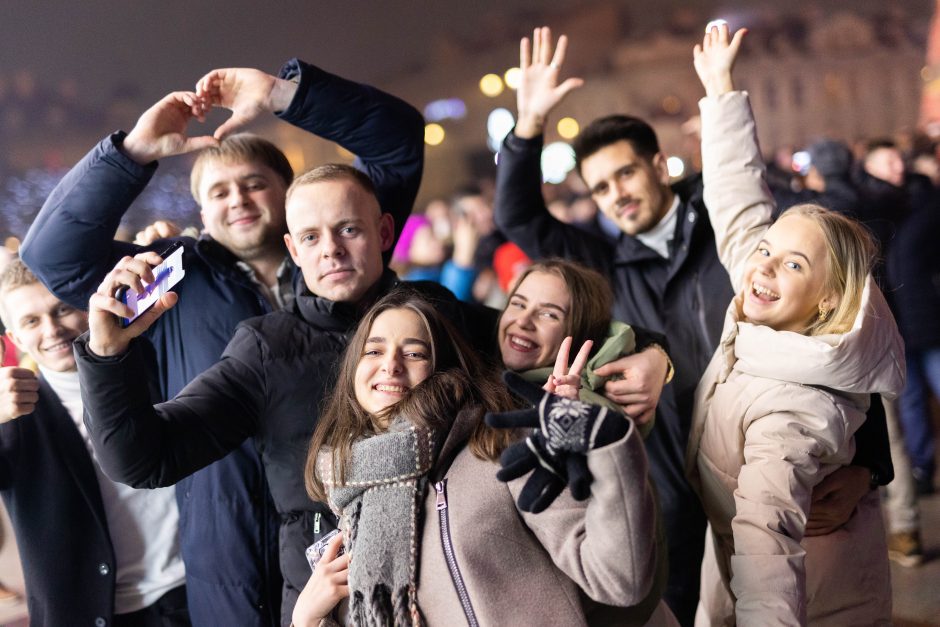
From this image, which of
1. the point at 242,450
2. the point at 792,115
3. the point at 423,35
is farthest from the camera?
the point at 792,115

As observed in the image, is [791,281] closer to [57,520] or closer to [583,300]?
[583,300]

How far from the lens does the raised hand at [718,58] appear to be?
204 centimetres

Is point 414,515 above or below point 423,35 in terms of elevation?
below

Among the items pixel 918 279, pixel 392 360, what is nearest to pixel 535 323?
pixel 392 360

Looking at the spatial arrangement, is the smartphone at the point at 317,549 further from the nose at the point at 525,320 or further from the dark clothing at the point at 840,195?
the dark clothing at the point at 840,195

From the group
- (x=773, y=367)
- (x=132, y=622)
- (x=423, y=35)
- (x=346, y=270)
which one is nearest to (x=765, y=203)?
(x=773, y=367)

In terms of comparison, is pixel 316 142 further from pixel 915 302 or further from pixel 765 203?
pixel 765 203

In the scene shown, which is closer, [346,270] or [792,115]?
[346,270]

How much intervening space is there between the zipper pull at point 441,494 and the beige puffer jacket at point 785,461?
1.82 feet

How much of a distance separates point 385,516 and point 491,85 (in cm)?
648

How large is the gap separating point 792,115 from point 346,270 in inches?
333

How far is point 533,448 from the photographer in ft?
3.94

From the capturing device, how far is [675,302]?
2.34 m

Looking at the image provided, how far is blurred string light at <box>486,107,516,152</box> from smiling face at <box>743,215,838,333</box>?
19.3 feet
